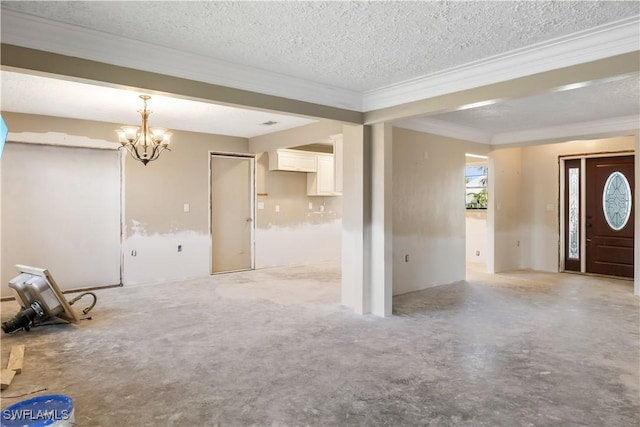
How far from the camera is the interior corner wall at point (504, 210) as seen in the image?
23.8ft

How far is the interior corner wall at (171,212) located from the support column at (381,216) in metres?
3.42

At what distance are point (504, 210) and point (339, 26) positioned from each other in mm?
5938

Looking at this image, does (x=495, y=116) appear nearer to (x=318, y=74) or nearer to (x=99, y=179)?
(x=318, y=74)

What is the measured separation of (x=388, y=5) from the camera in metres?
2.38

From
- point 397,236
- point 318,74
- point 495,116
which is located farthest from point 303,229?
point 318,74

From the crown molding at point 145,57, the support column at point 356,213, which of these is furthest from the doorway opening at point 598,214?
the crown molding at point 145,57

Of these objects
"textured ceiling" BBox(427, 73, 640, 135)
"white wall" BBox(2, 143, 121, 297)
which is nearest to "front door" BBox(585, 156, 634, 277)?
"textured ceiling" BBox(427, 73, 640, 135)

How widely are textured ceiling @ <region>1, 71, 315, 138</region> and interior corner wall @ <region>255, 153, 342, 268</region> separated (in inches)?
55.8

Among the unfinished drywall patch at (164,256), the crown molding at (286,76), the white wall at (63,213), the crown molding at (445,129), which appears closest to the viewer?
the crown molding at (286,76)

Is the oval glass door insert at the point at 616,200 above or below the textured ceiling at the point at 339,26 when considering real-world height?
below

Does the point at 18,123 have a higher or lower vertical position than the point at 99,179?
higher

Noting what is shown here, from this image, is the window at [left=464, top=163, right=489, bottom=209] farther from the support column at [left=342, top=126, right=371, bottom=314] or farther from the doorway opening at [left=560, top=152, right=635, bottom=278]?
the support column at [left=342, top=126, right=371, bottom=314]

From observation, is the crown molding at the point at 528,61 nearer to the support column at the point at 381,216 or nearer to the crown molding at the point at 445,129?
the support column at the point at 381,216

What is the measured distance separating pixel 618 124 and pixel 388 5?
4901 millimetres
